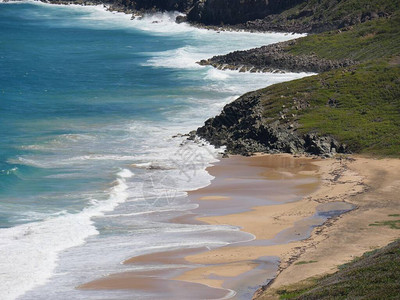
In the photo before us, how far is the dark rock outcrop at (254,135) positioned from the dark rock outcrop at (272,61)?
78.8ft

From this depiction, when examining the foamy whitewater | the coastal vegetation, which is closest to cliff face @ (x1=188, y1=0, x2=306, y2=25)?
the foamy whitewater

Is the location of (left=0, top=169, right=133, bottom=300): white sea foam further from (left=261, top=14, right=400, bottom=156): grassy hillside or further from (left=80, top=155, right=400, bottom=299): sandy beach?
(left=261, top=14, right=400, bottom=156): grassy hillside

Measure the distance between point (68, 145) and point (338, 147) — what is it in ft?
67.7

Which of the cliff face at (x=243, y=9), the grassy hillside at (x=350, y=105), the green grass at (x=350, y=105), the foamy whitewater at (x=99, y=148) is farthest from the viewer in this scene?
the cliff face at (x=243, y=9)

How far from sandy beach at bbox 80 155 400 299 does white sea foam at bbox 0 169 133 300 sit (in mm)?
3171

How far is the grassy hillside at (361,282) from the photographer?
2572 cm

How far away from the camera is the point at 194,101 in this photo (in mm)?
79500

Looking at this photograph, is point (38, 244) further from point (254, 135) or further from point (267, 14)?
point (267, 14)

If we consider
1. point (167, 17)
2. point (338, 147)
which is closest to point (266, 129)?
point (338, 147)

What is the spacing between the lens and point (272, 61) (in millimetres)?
95062

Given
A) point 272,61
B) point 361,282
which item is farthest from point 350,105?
point 361,282

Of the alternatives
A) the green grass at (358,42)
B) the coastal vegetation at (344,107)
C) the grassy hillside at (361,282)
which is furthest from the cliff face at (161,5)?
the grassy hillside at (361,282)

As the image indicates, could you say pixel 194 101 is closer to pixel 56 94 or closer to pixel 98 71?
pixel 56 94

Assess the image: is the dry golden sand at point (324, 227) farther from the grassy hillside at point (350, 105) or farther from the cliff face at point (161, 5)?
the cliff face at point (161, 5)
